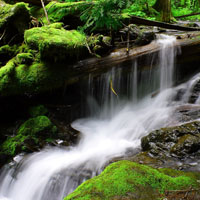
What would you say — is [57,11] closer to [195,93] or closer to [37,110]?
[37,110]

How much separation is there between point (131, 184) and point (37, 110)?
3941 mm

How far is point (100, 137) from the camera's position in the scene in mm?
5219

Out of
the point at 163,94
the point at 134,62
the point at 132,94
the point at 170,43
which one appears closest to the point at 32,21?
the point at 134,62

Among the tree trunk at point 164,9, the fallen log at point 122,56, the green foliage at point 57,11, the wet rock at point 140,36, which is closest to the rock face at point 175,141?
the fallen log at point 122,56

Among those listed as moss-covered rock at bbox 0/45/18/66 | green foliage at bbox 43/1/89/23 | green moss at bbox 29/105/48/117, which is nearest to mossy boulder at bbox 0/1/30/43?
moss-covered rock at bbox 0/45/18/66

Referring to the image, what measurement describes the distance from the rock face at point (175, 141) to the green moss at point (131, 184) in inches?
43.0

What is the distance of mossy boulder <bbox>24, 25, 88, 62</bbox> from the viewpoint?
457 centimetres

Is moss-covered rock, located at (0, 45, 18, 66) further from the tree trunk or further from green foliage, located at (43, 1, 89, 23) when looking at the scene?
the tree trunk

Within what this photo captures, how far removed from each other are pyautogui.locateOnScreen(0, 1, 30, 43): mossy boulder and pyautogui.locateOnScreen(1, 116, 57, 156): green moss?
2.89 meters

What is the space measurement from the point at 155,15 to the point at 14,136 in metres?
9.09

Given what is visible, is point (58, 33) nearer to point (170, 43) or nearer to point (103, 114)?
point (103, 114)

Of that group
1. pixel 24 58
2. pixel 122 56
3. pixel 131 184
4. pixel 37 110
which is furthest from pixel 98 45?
pixel 131 184

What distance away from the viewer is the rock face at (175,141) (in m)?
3.21

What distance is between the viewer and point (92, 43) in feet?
17.4
